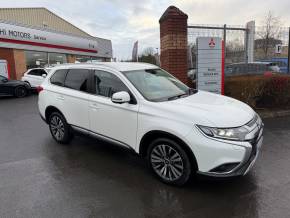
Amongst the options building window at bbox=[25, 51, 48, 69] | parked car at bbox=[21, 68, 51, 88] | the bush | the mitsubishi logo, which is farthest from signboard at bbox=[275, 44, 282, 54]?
building window at bbox=[25, 51, 48, 69]

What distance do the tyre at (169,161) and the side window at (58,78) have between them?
2.73m

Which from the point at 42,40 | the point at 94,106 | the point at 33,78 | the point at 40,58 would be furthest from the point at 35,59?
the point at 94,106

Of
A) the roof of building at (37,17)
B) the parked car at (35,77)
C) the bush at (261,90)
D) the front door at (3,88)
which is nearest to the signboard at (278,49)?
the bush at (261,90)

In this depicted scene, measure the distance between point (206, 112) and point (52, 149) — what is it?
3.42 m

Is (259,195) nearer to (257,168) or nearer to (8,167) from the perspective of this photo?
(257,168)

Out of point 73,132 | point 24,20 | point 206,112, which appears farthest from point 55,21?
point 206,112

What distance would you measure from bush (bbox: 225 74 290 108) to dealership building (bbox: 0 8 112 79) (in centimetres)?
1708

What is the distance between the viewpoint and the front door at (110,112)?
439 centimetres

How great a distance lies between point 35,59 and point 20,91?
813cm

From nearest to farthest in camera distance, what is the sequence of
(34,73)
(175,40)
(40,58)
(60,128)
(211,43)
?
(60,128)
(211,43)
(175,40)
(34,73)
(40,58)

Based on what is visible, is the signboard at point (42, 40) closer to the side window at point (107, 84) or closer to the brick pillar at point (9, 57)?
the brick pillar at point (9, 57)

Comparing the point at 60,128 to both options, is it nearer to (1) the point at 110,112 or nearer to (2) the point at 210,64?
(1) the point at 110,112

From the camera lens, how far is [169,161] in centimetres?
402

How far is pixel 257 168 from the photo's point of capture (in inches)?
182
